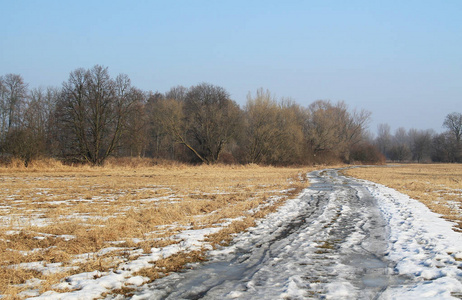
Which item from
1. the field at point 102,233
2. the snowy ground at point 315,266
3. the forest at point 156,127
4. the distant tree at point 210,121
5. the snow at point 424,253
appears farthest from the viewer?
the distant tree at point 210,121

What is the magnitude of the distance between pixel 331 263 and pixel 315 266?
39 centimetres

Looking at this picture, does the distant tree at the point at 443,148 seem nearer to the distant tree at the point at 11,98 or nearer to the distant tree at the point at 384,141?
the distant tree at the point at 384,141

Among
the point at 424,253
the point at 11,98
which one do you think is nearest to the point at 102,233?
the point at 424,253

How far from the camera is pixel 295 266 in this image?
595cm

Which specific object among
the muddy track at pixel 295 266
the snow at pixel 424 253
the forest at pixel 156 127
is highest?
the forest at pixel 156 127

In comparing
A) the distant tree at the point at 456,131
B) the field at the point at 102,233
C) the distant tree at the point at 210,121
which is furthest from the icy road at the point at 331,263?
the distant tree at the point at 456,131

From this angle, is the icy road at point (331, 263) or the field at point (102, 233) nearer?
the icy road at point (331, 263)

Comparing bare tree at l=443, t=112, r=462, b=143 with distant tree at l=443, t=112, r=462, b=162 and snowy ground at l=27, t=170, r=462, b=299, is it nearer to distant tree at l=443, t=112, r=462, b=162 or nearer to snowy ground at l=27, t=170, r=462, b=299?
distant tree at l=443, t=112, r=462, b=162

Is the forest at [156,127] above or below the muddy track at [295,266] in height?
above

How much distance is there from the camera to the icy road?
188 inches

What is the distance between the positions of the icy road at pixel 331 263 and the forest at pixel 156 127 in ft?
106

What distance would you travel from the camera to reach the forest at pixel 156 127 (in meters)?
39.0

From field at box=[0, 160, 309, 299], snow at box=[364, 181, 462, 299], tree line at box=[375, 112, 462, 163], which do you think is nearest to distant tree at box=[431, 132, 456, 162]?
tree line at box=[375, 112, 462, 163]

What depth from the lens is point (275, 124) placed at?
→ 173 ft
